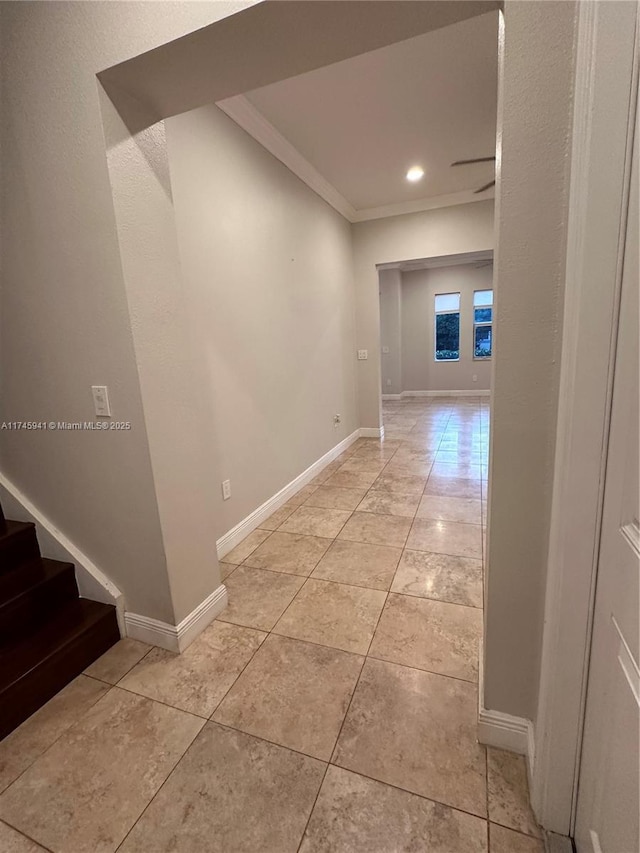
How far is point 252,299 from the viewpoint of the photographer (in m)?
2.64

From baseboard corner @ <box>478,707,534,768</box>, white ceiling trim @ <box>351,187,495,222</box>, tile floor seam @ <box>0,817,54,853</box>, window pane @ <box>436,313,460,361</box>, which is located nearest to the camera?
tile floor seam @ <box>0,817,54,853</box>

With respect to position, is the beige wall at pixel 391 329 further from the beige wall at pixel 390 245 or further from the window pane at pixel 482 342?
the beige wall at pixel 390 245

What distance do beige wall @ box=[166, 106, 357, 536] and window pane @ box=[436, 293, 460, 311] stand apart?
4.61 metres

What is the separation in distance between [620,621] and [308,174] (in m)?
3.75

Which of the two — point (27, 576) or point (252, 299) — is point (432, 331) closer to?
point (252, 299)

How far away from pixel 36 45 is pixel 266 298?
1672mm

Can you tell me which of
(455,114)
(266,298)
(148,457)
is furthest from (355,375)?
(148,457)

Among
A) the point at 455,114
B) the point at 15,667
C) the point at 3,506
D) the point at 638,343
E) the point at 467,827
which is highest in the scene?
the point at 455,114

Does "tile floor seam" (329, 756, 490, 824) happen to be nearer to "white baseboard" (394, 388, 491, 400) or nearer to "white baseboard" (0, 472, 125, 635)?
"white baseboard" (0, 472, 125, 635)

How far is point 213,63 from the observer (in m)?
1.21

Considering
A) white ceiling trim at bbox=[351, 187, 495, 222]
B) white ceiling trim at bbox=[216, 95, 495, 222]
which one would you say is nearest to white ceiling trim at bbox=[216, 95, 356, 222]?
white ceiling trim at bbox=[216, 95, 495, 222]

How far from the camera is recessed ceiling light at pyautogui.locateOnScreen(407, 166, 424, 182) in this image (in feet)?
11.3

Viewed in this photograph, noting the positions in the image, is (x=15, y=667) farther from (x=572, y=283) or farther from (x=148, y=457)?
(x=572, y=283)

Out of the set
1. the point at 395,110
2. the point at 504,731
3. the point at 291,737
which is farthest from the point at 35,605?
the point at 395,110
